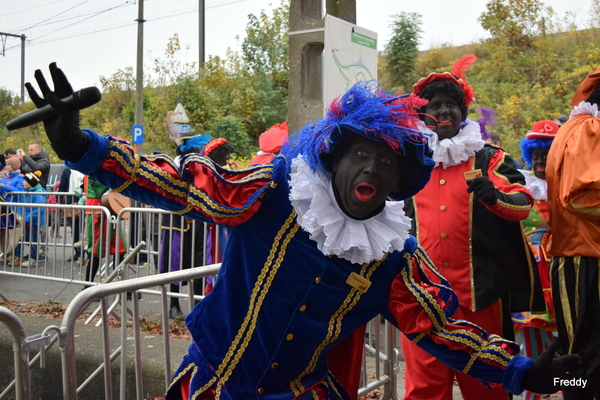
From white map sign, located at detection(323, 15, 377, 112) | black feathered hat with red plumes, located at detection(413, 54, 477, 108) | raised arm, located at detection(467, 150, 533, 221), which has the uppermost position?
white map sign, located at detection(323, 15, 377, 112)

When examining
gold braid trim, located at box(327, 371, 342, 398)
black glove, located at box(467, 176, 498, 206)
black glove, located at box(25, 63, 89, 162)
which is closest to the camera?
Answer: black glove, located at box(25, 63, 89, 162)

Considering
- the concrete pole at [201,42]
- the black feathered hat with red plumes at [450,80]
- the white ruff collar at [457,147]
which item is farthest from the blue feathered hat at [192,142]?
the concrete pole at [201,42]

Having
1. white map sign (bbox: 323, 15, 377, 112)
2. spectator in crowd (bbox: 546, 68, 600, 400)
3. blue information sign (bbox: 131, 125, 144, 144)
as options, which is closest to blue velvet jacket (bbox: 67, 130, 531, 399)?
spectator in crowd (bbox: 546, 68, 600, 400)

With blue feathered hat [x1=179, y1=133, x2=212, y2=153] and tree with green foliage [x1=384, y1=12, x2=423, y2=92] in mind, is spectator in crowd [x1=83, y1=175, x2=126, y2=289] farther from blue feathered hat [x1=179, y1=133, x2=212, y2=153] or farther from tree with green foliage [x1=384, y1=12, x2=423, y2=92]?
tree with green foliage [x1=384, y1=12, x2=423, y2=92]

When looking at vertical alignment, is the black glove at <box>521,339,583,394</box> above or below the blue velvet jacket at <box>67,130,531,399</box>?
below

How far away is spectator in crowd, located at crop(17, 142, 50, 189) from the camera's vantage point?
11.6 metres

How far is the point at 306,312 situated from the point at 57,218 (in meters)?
6.01

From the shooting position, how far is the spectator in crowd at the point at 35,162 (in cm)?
1155

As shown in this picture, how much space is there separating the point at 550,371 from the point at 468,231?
53.3 inches

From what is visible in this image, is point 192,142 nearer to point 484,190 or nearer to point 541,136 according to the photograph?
point 541,136

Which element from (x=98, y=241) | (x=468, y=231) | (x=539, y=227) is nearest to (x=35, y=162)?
(x=98, y=241)

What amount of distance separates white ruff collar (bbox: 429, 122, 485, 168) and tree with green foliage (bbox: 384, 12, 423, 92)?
17.1 meters

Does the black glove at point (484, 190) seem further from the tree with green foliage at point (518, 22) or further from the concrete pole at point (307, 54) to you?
the tree with green foliage at point (518, 22)

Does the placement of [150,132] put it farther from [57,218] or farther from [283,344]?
[283,344]
